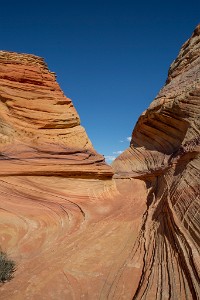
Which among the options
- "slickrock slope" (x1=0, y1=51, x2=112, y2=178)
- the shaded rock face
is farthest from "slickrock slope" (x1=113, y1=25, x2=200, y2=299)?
"slickrock slope" (x1=0, y1=51, x2=112, y2=178)

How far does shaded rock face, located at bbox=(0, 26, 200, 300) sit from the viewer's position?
619 cm

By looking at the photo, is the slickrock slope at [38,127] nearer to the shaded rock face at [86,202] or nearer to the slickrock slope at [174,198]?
the shaded rock face at [86,202]

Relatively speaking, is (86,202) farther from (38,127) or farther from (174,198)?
(174,198)

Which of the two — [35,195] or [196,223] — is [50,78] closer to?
[35,195]

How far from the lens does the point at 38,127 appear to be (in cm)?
1339

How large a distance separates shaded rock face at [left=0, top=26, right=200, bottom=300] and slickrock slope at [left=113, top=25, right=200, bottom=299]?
0.03 m

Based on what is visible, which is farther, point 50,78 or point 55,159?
point 50,78

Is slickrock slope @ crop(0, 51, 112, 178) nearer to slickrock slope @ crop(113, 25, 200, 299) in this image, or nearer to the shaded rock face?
the shaded rock face

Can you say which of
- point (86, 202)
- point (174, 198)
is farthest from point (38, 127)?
point (174, 198)

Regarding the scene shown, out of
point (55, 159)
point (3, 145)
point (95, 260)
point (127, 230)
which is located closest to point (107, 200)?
point (55, 159)

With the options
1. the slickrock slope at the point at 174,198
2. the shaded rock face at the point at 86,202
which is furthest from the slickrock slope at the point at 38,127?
the slickrock slope at the point at 174,198

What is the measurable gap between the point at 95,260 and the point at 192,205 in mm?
2723

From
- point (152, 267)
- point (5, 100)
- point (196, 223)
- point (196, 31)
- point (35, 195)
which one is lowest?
point (152, 267)

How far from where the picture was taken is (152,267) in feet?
21.4
